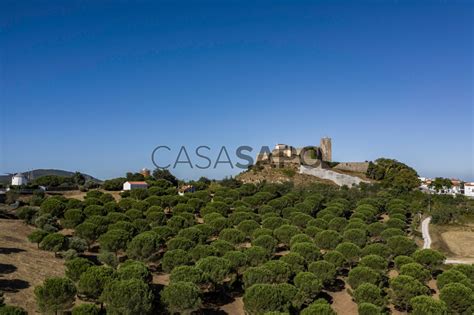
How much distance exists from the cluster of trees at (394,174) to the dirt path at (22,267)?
51611 millimetres

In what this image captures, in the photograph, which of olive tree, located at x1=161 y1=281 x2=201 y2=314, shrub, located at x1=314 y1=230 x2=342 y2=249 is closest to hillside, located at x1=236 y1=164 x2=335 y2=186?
shrub, located at x1=314 y1=230 x2=342 y2=249

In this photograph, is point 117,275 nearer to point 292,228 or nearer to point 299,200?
point 292,228

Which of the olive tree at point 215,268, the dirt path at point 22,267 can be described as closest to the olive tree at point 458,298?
the olive tree at point 215,268

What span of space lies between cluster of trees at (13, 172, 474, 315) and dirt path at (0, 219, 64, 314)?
1.13 m

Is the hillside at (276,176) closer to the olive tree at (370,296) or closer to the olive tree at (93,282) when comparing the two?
the olive tree at (370,296)

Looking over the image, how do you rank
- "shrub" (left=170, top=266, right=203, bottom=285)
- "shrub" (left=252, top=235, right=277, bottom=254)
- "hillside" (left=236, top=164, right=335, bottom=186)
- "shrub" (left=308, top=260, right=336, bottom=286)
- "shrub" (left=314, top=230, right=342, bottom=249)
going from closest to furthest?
1. "shrub" (left=170, top=266, right=203, bottom=285)
2. "shrub" (left=308, top=260, right=336, bottom=286)
3. "shrub" (left=252, top=235, right=277, bottom=254)
4. "shrub" (left=314, top=230, right=342, bottom=249)
5. "hillside" (left=236, top=164, right=335, bottom=186)

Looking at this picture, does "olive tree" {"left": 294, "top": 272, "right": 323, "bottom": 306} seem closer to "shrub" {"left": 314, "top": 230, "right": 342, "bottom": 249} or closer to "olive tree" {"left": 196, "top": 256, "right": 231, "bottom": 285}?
"olive tree" {"left": 196, "top": 256, "right": 231, "bottom": 285}

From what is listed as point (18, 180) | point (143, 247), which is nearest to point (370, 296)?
point (143, 247)

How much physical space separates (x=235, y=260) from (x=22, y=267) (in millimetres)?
12722

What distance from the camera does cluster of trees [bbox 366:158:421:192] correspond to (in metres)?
68.4

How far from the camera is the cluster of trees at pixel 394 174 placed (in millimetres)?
68438

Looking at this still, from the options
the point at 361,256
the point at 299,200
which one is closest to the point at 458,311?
the point at 361,256

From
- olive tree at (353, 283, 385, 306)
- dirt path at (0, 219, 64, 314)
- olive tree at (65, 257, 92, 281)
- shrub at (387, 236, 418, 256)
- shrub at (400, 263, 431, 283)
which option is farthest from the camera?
shrub at (387, 236, 418, 256)

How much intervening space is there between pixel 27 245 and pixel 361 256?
24160mm
